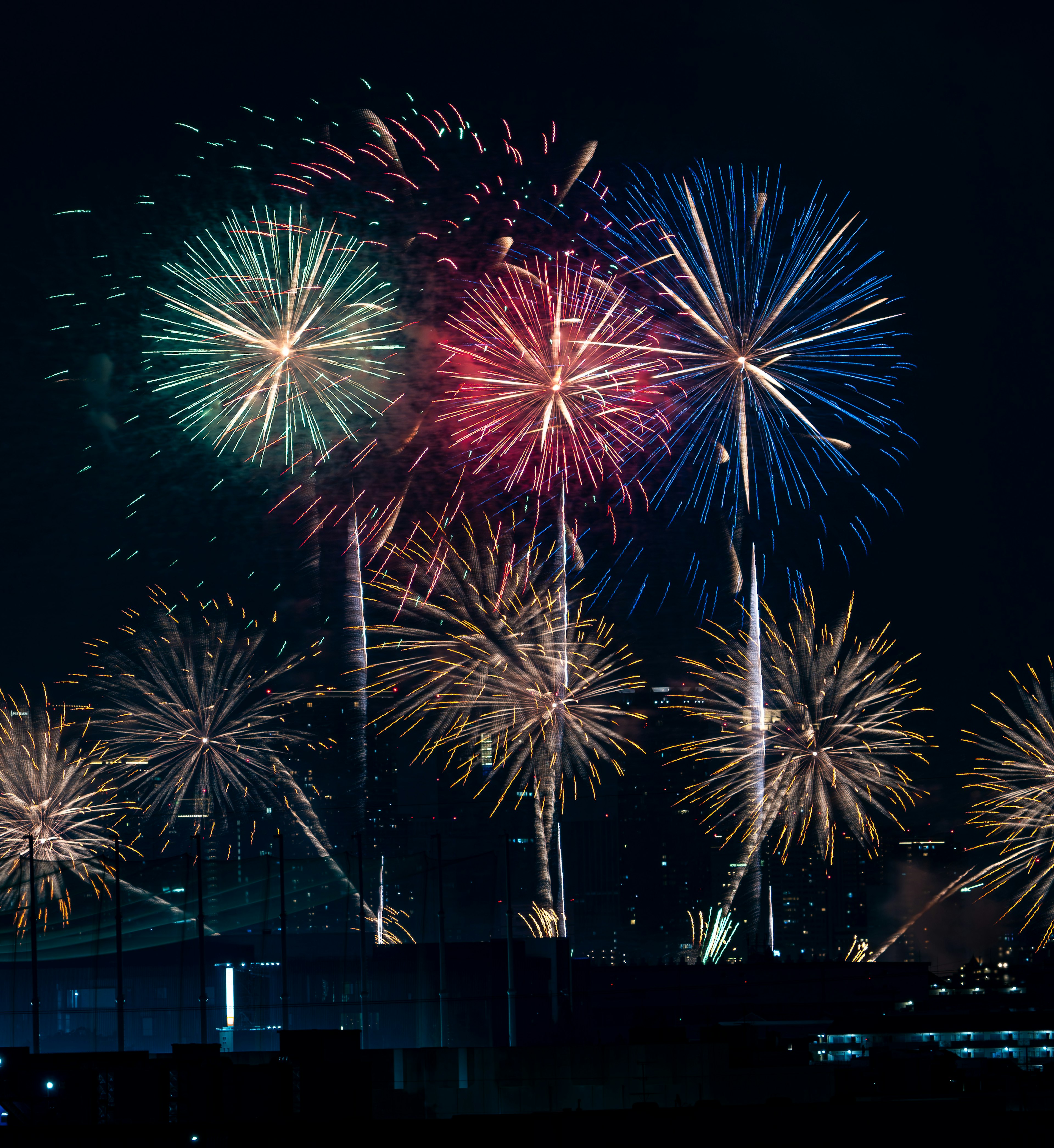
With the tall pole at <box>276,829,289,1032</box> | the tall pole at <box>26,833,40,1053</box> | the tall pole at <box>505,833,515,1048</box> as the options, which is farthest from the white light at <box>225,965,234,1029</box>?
the tall pole at <box>505,833,515,1048</box>

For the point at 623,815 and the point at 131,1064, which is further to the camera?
the point at 623,815

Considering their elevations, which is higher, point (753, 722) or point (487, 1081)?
point (753, 722)

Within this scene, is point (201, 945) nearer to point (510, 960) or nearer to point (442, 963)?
point (442, 963)

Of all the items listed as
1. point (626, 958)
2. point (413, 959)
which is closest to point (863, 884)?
point (626, 958)

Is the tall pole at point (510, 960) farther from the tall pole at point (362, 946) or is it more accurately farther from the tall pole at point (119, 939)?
the tall pole at point (119, 939)

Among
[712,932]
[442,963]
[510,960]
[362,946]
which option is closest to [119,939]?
[362,946]

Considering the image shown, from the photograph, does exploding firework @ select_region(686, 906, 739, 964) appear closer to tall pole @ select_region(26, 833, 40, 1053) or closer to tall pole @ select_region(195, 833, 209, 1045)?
tall pole @ select_region(195, 833, 209, 1045)

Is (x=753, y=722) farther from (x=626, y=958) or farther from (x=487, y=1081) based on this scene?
(x=626, y=958)

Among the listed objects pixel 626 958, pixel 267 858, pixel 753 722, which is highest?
pixel 753 722
